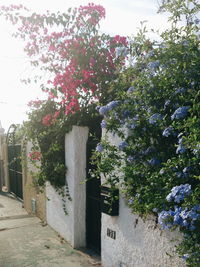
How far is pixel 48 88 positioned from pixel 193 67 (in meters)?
3.77

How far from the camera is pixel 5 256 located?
539cm

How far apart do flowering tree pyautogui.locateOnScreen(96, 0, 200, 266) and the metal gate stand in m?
7.68

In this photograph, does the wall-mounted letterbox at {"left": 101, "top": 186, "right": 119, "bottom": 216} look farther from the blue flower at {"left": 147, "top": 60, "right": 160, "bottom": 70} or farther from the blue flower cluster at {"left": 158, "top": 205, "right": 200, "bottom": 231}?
the blue flower at {"left": 147, "top": 60, "right": 160, "bottom": 70}

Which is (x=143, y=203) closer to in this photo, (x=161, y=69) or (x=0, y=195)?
(x=161, y=69)

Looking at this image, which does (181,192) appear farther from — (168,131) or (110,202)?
(110,202)

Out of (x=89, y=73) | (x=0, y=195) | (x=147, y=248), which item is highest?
(x=89, y=73)

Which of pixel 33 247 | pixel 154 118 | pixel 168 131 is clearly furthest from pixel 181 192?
pixel 33 247

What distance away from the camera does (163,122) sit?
3.26m

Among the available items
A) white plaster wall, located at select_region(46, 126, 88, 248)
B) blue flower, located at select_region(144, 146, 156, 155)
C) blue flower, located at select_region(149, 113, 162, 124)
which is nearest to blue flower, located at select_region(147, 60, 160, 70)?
blue flower, located at select_region(149, 113, 162, 124)

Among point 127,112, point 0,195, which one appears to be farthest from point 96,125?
point 0,195

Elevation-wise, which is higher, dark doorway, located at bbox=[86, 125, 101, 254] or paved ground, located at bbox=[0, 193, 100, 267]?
dark doorway, located at bbox=[86, 125, 101, 254]

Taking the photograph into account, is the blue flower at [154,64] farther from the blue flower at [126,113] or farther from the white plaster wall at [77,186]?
the white plaster wall at [77,186]

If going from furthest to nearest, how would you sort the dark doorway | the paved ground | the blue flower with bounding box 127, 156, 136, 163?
1. the dark doorway
2. the paved ground
3. the blue flower with bounding box 127, 156, 136, 163

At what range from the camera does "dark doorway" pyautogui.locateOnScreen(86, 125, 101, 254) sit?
555cm
